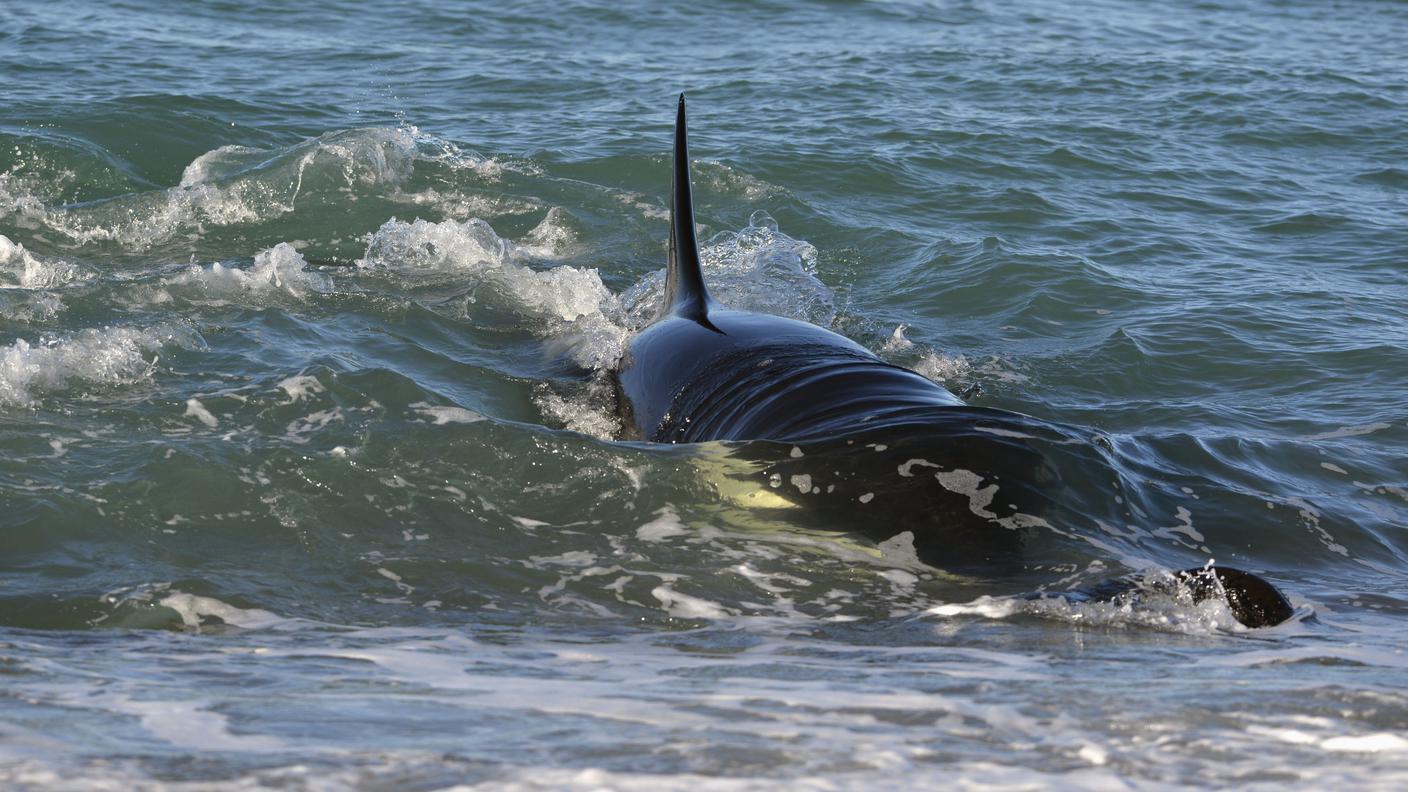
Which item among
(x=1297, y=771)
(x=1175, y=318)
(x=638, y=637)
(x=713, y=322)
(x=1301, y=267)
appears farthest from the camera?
(x=1301, y=267)

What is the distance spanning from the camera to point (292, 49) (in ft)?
59.0

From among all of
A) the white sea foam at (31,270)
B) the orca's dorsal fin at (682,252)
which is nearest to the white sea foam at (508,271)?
the orca's dorsal fin at (682,252)

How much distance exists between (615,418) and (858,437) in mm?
1848

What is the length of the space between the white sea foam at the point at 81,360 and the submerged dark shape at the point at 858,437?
235 cm

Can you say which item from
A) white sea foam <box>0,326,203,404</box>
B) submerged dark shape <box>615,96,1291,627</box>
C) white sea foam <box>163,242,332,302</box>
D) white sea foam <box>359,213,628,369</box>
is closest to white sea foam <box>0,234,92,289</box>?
white sea foam <box>163,242,332,302</box>

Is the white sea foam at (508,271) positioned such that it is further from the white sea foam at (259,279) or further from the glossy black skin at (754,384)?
the glossy black skin at (754,384)

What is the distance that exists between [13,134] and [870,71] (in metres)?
9.53

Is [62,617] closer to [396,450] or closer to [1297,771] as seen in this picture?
[396,450]

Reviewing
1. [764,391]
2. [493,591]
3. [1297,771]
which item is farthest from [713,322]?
[1297,771]

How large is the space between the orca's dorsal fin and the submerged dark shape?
0.31 meters

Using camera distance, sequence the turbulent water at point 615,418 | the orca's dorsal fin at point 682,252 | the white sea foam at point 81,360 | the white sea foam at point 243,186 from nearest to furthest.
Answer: the turbulent water at point 615,418 → the white sea foam at point 81,360 → the orca's dorsal fin at point 682,252 → the white sea foam at point 243,186

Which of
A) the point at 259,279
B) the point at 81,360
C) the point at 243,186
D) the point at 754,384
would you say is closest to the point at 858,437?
the point at 754,384

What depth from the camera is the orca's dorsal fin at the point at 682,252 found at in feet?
25.6

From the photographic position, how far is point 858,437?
18.9 ft
